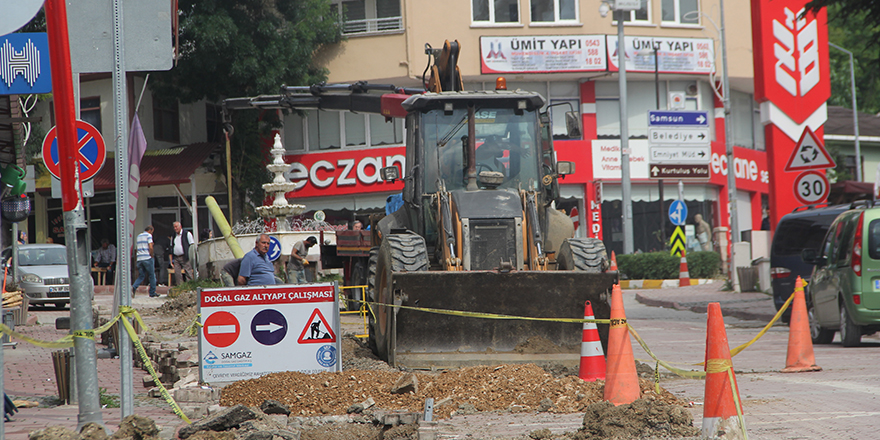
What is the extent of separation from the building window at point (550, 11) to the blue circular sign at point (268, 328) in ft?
85.6

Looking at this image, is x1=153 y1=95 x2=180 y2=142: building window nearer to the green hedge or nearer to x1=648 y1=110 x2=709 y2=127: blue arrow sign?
the green hedge

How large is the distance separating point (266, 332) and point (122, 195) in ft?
9.37

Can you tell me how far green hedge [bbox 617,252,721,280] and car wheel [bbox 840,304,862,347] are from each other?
627 inches

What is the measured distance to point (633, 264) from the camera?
2931 centimetres

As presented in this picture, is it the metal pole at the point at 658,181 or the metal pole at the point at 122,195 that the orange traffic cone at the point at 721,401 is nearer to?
the metal pole at the point at 122,195

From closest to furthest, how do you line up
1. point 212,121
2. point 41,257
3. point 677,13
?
point 41,257
point 677,13
point 212,121

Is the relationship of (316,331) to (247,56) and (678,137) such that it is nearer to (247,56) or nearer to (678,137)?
(678,137)

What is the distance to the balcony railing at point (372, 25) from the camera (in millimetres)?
33406

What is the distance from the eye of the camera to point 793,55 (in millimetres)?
22297

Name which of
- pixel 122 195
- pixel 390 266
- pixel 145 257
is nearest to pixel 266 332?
pixel 390 266

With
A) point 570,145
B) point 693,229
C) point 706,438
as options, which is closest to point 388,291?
point 706,438

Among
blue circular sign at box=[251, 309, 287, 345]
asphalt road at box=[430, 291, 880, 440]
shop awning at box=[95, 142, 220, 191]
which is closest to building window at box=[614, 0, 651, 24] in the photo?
shop awning at box=[95, 142, 220, 191]

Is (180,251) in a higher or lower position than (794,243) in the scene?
higher

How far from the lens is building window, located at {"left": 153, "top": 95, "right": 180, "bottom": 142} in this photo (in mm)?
34656
